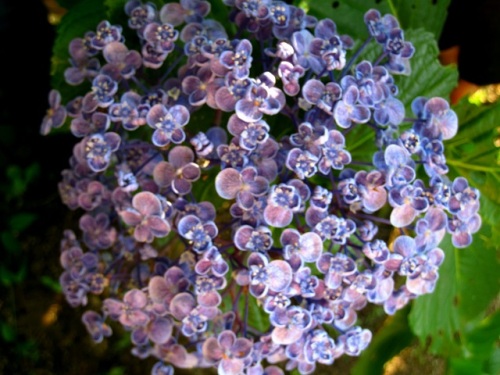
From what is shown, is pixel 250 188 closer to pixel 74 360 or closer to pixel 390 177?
pixel 390 177

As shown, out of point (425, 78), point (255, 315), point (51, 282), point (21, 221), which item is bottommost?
point (51, 282)

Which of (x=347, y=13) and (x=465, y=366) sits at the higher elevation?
(x=347, y=13)

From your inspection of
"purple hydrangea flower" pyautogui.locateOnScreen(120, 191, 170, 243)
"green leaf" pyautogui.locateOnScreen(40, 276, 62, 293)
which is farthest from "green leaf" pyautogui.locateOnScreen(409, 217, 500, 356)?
"green leaf" pyautogui.locateOnScreen(40, 276, 62, 293)

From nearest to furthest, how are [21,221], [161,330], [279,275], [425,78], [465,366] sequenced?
1. [279,275]
2. [161,330]
3. [425,78]
4. [465,366]
5. [21,221]

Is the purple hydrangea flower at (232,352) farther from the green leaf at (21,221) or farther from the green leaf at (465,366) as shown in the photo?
the green leaf at (21,221)

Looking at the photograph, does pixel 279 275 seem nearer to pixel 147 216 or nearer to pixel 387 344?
pixel 147 216

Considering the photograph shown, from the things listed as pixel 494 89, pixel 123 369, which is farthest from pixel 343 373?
pixel 494 89

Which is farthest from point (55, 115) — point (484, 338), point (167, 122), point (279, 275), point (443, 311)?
point (484, 338)
